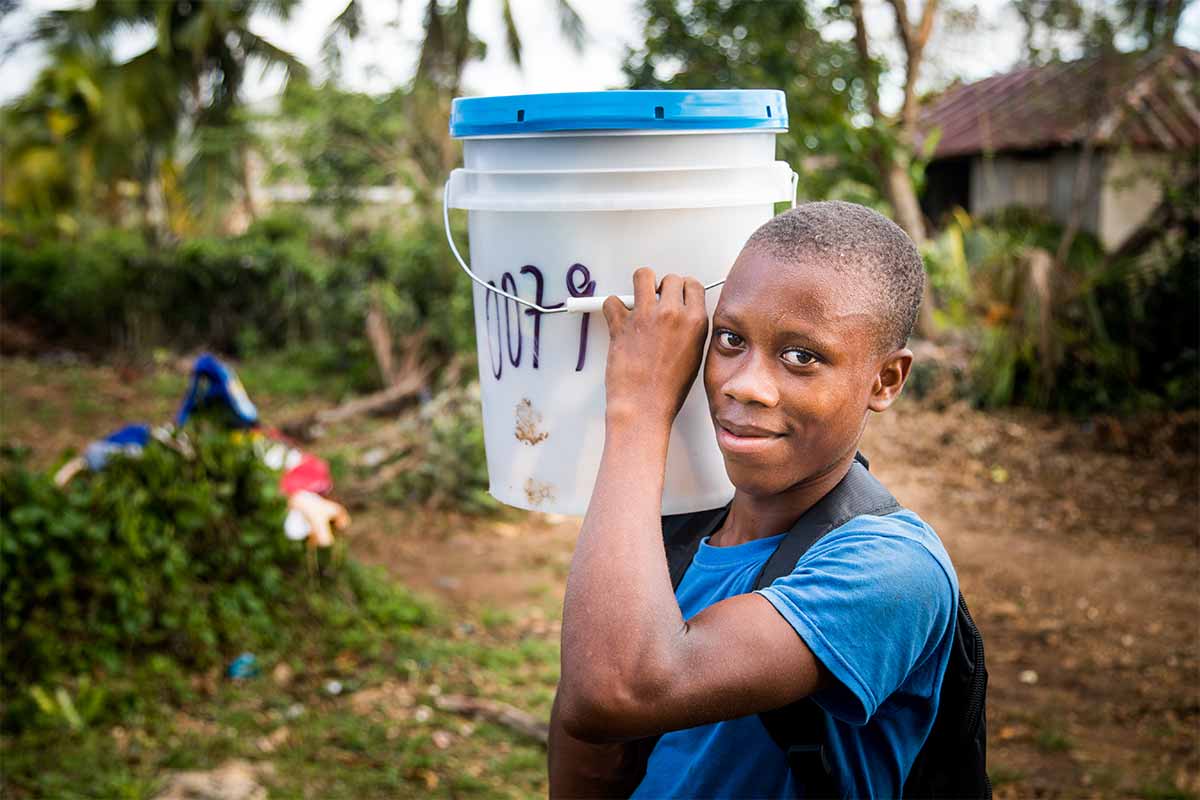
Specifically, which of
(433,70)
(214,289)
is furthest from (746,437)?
(214,289)

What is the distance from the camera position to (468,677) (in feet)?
14.8


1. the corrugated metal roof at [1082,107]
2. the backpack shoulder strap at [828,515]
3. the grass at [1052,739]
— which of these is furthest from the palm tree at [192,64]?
the backpack shoulder strap at [828,515]

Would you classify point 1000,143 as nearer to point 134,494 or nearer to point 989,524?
point 989,524

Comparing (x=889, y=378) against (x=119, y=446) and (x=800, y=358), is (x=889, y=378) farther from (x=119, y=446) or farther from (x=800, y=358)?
(x=119, y=446)

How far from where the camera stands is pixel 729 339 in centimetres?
125

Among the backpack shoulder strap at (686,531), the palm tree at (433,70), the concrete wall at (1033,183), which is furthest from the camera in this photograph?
the concrete wall at (1033,183)

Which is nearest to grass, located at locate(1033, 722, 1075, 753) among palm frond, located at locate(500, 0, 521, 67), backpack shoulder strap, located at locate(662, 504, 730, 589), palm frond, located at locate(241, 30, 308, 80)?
backpack shoulder strap, located at locate(662, 504, 730, 589)

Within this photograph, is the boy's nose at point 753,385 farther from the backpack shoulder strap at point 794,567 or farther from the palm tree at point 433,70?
the palm tree at point 433,70

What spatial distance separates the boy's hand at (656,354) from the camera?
1.25 meters

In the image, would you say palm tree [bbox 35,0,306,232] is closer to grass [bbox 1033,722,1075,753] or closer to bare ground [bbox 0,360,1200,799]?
bare ground [bbox 0,360,1200,799]

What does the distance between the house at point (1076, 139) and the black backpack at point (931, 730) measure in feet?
27.6

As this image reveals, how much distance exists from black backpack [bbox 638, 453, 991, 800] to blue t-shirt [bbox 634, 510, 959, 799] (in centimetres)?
2

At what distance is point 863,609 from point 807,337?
28cm

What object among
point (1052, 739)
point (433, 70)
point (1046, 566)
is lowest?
point (1046, 566)
